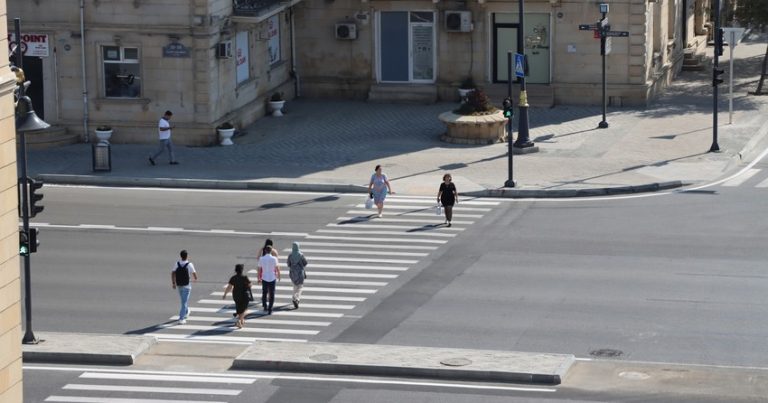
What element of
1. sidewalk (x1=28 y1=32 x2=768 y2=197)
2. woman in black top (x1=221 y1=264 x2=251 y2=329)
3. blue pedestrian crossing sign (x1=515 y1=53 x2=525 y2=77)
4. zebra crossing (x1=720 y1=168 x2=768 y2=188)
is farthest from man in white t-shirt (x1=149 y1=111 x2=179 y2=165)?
zebra crossing (x1=720 y1=168 x2=768 y2=188)

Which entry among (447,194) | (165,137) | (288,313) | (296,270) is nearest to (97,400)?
(288,313)

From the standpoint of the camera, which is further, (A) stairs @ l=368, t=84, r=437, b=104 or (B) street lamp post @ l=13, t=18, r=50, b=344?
(A) stairs @ l=368, t=84, r=437, b=104

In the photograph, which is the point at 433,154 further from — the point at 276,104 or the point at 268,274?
the point at 268,274

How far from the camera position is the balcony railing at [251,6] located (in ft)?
158

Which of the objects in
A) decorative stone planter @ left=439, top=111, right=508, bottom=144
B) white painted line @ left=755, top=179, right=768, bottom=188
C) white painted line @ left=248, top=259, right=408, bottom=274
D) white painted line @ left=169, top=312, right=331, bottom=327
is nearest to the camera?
white painted line @ left=169, top=312, right=331, bottom=327

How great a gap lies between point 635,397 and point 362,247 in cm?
1185

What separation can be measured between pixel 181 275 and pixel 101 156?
13.9 metres

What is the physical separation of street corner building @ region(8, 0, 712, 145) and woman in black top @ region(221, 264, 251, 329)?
1712 centimetres

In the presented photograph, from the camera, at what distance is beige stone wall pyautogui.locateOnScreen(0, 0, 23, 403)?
18406 millimetres

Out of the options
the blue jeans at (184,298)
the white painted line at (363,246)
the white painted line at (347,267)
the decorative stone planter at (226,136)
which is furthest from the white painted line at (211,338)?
the decorative stone planter at (226,136)

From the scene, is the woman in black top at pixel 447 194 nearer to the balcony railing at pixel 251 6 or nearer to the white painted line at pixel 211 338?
the white painted line at pixel 211 338

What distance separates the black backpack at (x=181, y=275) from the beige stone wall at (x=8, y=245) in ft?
35.9

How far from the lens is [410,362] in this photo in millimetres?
26719

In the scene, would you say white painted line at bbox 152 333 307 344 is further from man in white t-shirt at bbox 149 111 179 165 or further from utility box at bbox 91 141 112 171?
man in white t-shirt at bbox 149 111 179 165
